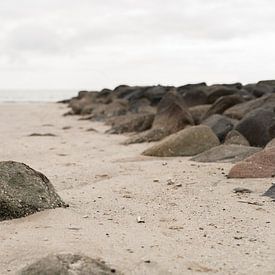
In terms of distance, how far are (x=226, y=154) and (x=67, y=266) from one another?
14.0ft

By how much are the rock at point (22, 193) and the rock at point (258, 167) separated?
2061 millimetres

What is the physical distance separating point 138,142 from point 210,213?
5.46 meters

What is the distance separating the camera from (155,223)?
11.8ft

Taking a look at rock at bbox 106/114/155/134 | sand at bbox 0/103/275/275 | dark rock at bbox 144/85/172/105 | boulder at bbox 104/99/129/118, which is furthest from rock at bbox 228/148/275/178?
dark rock at bbox 144/85/172/105

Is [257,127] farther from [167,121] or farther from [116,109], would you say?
[116,109]

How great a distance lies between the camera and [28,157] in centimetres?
746

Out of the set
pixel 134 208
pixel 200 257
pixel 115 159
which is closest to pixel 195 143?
pixel 115 159

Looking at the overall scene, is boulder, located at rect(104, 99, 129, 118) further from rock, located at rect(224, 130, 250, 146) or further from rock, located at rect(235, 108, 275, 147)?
rock, located at rect(224, 130, 250, 146)

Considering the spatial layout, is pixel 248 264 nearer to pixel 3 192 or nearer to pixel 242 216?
pixel 242 216

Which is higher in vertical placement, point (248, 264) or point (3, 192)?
point (3, 192)

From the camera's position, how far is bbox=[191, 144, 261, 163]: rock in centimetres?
631

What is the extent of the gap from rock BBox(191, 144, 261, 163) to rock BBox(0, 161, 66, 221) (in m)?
2.92

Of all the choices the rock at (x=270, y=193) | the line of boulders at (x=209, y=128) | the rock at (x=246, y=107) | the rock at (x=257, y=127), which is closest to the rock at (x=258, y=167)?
→ the line of boulders at (x=209, y=128)

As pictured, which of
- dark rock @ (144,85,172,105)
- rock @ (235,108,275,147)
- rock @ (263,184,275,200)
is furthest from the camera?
dark rock @ (144,85,172,105)
